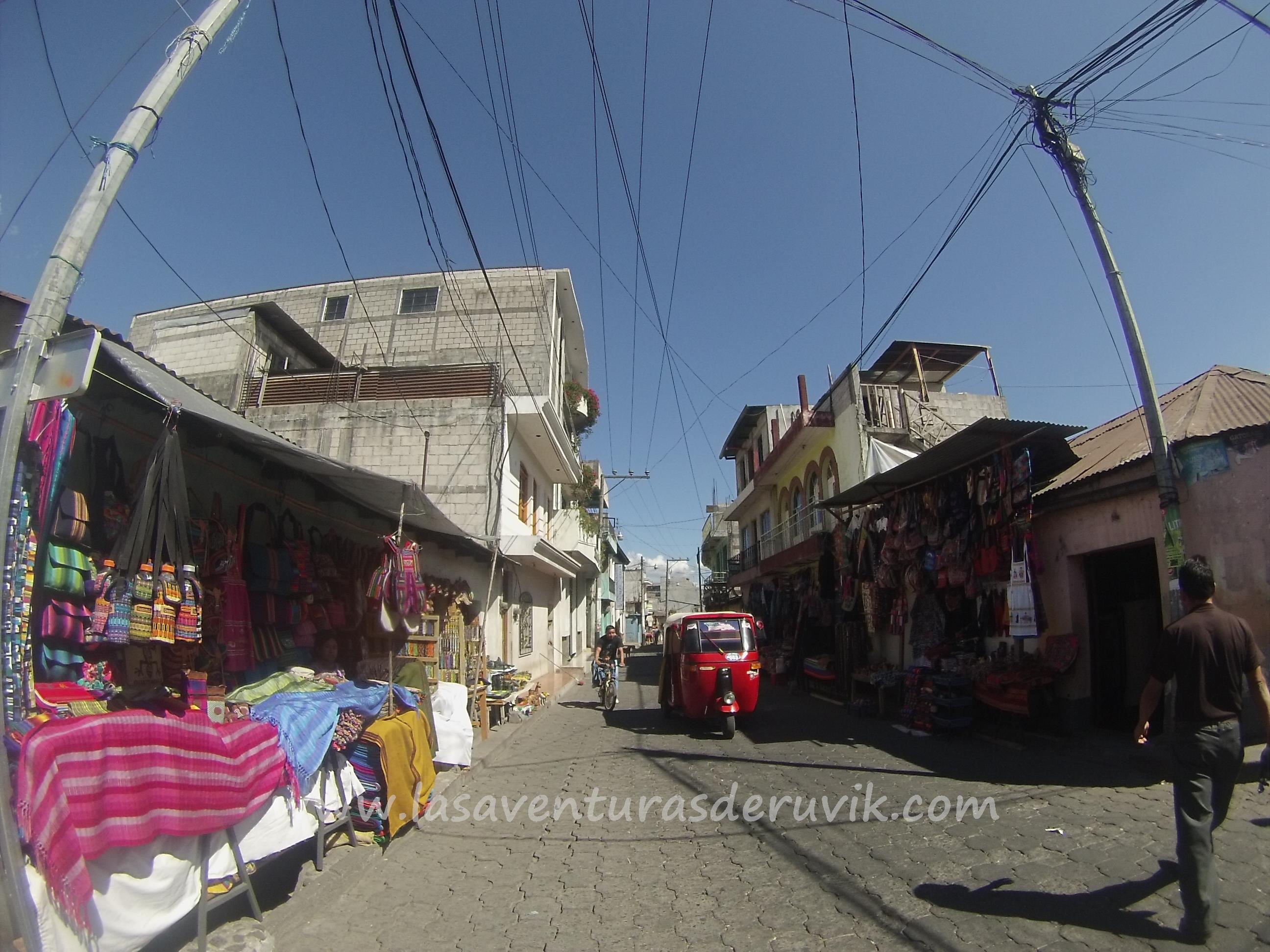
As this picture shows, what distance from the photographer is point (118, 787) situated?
2.86 m

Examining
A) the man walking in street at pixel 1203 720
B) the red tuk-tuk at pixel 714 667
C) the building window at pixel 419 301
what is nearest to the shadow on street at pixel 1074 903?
the man walking in street at pixel 1203 720

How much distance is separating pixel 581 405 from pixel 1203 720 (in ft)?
59.9

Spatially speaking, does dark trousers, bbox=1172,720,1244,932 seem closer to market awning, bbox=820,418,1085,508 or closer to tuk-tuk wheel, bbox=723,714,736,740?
market awning, bbox=820,418,1085,508

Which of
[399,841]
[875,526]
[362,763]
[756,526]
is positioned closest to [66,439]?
[362,763]

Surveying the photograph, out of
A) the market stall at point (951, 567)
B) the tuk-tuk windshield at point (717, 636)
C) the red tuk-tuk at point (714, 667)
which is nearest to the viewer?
the market stall at point (951, 567)

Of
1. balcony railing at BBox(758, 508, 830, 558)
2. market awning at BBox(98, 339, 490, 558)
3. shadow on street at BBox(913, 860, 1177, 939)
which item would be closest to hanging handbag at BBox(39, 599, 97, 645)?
market awning at BBox(98, 339, 490, 558)

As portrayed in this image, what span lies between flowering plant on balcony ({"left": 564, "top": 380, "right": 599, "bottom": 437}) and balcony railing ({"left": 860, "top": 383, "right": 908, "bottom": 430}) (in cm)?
893

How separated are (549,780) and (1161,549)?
7024mm

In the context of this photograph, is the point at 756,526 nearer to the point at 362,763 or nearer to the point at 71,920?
the point at 362,763

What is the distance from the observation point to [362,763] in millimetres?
5078

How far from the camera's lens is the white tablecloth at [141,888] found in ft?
8.38

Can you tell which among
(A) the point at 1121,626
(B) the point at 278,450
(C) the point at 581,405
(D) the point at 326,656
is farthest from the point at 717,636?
(C) the point at 581,405

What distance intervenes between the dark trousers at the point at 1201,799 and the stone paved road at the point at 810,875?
23cm
